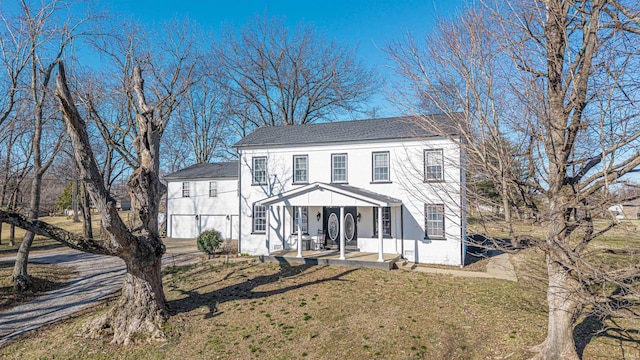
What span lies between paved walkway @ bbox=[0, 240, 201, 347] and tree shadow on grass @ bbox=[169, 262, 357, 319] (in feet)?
10.1

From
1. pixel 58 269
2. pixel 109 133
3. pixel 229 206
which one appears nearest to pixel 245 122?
pixel 229 206

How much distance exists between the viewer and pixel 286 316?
338 inches

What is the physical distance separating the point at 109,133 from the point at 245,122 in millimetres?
15529

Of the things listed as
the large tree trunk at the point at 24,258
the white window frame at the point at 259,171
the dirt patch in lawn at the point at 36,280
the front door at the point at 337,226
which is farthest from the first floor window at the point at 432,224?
the dirt patch in lawn at the point at 36,280

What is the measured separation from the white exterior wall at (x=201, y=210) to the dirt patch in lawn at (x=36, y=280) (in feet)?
29.3

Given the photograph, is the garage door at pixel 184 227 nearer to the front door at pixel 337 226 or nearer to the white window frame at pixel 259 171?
the white window frame at pixel 259 171

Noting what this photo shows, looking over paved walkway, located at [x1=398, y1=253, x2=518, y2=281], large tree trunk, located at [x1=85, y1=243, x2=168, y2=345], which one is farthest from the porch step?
large tree trunk, located at [x1=85, y1=243, x2=168, y2=345]

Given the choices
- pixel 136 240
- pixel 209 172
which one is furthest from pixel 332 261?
pixel 209 172

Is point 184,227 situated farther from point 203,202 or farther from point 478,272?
point 478,272

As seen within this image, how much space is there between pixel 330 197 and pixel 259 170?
4.92 metres

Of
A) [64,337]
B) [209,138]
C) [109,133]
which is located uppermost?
[209,138]

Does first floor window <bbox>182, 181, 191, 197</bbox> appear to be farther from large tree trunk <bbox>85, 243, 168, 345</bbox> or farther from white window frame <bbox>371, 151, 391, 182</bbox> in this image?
large tree trunk <bbox>85, 243, 168, 345</bbox>

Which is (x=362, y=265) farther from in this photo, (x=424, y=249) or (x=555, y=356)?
(x=555, y=356)

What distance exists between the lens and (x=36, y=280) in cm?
1241
